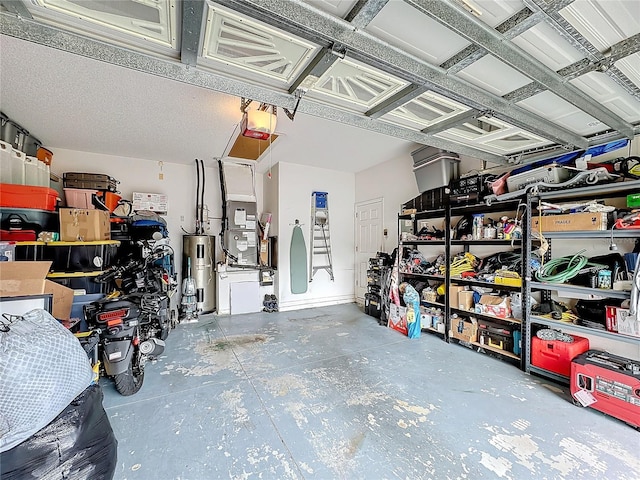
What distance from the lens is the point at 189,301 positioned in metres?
4.52

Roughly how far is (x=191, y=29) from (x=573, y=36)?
187cm

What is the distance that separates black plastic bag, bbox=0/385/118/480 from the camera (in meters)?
1.11

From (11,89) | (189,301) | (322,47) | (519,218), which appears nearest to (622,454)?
(519,218)

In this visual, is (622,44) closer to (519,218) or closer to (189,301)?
(519,218)

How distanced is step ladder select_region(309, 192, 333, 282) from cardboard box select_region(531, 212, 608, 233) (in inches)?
140

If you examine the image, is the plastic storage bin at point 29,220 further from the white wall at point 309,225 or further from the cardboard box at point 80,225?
the white wall at point 309,225

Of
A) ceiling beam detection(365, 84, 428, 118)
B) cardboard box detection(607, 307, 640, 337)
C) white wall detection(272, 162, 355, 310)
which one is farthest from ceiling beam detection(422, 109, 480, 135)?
white wall detection(272, 162, 355, 310)

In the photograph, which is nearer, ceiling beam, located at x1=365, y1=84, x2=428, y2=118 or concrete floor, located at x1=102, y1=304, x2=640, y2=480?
concrete floor, located at x1=102, y1=304, x2=640, y2=480

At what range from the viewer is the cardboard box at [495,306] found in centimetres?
304

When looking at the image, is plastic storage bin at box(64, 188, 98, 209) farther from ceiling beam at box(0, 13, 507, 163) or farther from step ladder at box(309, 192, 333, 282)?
step ladder at box(309, 192, 333, 282)

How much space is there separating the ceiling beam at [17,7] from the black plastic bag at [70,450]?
1.80 meters

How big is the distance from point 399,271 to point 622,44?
10.8ft

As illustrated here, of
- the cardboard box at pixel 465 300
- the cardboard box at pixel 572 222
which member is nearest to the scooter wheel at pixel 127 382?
the cardboard box at pixel 465 300

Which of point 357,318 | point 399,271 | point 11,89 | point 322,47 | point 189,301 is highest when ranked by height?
point 11,89
